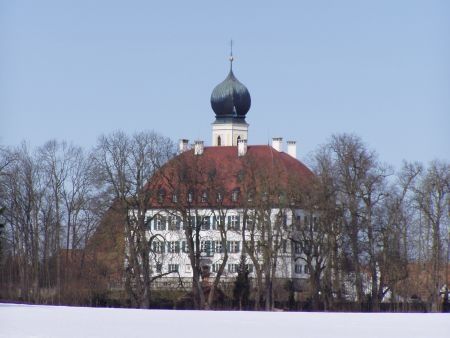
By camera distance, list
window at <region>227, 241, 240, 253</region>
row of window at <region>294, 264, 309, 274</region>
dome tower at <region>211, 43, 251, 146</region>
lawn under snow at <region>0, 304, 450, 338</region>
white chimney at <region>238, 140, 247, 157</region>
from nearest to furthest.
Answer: lawn under snow at <region>0, 304, 450, 338</region> < window at <region>227, 241, 240, 253</region> < row of window at <region>294, 264, 309, 274</region> < white chimney at <region>238, 140, 247, 157</region> < dome tower at <region>211, 43, 251, 146</region>

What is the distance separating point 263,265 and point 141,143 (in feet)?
33.5

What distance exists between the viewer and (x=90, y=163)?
336 ft

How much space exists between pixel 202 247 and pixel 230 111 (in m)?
38.6

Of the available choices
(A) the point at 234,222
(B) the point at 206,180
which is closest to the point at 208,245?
(A) the point at 234,222

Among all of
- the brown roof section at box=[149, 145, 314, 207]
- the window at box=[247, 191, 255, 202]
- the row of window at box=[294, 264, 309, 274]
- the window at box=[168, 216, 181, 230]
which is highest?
the brown roof section at box=[149, 145, 314, 207]

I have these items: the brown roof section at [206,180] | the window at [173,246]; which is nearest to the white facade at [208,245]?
the window at [173,246]

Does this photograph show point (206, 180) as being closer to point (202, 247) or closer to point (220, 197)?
point (220, 197)

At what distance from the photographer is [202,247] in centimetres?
11456

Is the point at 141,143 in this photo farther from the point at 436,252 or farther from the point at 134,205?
the point at 436,252

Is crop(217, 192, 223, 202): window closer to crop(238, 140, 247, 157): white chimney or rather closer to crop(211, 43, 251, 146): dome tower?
crop(238, 140, 247, 157): white chimney

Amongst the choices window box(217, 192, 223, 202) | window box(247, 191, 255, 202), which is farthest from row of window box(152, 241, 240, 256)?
window box(247, 191, 255, 202)

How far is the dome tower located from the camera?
151 m

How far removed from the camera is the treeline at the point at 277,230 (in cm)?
9262

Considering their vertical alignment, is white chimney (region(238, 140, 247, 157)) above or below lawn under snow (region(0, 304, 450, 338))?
above
